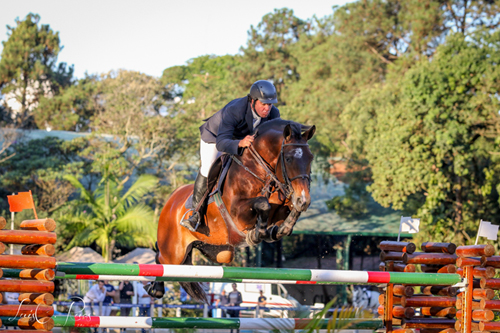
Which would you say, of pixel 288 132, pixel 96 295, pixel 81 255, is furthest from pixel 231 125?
pixel 81 255

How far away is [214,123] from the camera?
5.44 metres

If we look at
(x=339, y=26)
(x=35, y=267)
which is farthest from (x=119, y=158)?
(x=339, y=26)

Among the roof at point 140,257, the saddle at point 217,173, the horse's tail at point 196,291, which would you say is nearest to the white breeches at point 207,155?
the saddle at point 217,173

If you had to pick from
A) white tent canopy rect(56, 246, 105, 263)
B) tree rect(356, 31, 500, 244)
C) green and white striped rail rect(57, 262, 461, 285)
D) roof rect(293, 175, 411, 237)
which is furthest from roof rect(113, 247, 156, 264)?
green and white striped rail rect(57, 262, 461, 285)

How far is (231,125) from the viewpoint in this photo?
511 cm

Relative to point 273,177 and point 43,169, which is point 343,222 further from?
point 273,177

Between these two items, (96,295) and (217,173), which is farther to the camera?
(96,295)

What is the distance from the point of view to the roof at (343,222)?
2005 cm

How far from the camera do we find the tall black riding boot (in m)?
5.27

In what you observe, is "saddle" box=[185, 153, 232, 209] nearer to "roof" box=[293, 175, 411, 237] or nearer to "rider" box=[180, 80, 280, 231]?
"rider" box=[180, 80, 280, 231]

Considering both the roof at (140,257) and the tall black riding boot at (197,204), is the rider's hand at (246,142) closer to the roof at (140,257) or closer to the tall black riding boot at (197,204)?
the tall black riding boot at (197,204)

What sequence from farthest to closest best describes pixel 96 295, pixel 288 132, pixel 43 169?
pixel 43 169
pixel 96 295
pixel 288 132

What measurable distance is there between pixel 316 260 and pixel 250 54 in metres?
17.3

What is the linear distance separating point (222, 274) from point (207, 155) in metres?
2.08
